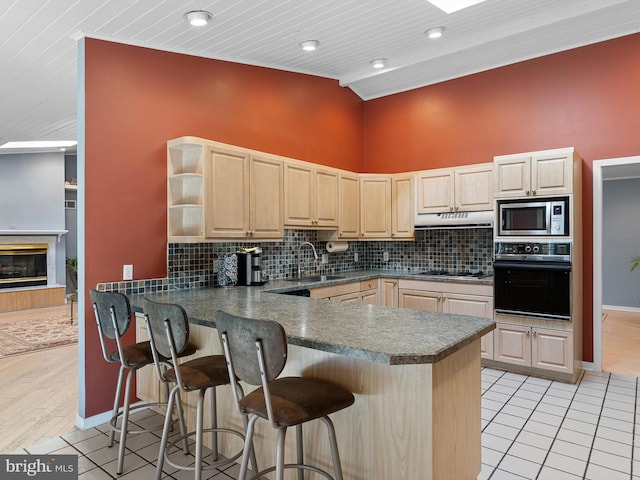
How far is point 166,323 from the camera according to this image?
199 cm

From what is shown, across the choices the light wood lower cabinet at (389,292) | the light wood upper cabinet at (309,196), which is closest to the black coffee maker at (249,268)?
the light wood upper cabinet at (309,196)

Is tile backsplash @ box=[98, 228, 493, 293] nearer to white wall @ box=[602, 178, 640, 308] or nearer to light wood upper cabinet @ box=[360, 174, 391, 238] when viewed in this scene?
light wood upper cabinet @ box=[360, 174, 391, 238]

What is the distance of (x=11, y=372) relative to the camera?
13.6 feet

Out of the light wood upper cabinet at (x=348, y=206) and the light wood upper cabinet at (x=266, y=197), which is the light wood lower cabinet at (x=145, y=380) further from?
the light wood upper cabinet at (x=348, y=206)

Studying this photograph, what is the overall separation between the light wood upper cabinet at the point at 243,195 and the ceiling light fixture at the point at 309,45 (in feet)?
3.44

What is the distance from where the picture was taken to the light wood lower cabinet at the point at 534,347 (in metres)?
3.72

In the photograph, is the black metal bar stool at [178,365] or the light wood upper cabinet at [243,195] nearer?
the black metal bar stool at [178,365]

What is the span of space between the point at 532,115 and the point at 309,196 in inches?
101

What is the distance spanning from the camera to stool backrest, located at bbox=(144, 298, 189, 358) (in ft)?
6.47

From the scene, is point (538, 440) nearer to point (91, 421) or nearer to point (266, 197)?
point (266, 197)

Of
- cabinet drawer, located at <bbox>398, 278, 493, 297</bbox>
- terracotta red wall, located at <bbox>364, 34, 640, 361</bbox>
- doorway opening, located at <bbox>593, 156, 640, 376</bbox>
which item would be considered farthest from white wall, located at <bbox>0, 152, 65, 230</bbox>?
doorway opening, located at <bbox>593, 156, 640, 376</bbox>

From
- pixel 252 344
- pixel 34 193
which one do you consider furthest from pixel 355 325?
pixel 34 193

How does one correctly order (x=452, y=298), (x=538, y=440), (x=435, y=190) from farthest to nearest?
(x=435, y=190)
(x=452, y=298)
(x=538, y=440)

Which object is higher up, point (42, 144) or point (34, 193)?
point (42, 144)
